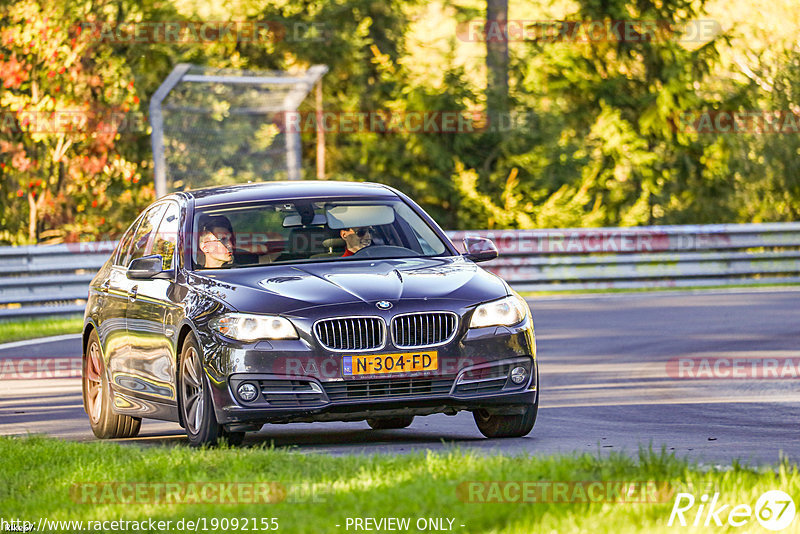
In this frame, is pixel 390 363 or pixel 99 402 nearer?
pixel 390 363

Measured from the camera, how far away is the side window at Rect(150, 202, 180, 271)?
34.3 feet

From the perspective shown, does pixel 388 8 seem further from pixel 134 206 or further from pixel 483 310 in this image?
pixel 483 310

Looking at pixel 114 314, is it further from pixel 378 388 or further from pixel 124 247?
pixel 378 388

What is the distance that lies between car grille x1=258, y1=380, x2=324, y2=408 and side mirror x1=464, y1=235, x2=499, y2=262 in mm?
1857

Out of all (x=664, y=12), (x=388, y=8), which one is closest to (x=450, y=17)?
(x=388, y=8)

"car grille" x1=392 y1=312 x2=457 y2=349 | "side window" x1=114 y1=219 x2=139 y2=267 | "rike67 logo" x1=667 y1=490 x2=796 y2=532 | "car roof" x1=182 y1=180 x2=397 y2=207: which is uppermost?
"car roof" x1=182 y1=180 x2=397 y2=207

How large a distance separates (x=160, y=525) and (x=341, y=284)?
2.98 meters

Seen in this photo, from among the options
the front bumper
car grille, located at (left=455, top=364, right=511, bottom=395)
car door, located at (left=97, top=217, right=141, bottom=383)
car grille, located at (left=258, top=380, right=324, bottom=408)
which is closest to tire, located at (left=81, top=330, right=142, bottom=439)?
car door, located at (left=97, top=217, right=141, bottom=383)

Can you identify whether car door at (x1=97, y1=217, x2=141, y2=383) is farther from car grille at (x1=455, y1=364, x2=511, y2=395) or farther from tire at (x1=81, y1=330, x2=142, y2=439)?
car grille at (x1=455, y1=364, x2=511, y2=395)

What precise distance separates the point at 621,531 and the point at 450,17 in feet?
127

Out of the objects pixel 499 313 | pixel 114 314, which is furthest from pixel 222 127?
A: pixel 499 313

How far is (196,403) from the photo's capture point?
31.4 ft

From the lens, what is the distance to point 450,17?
4384 centimetres

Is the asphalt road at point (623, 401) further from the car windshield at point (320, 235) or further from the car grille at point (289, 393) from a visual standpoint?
the car windshield at point (320, 235)
